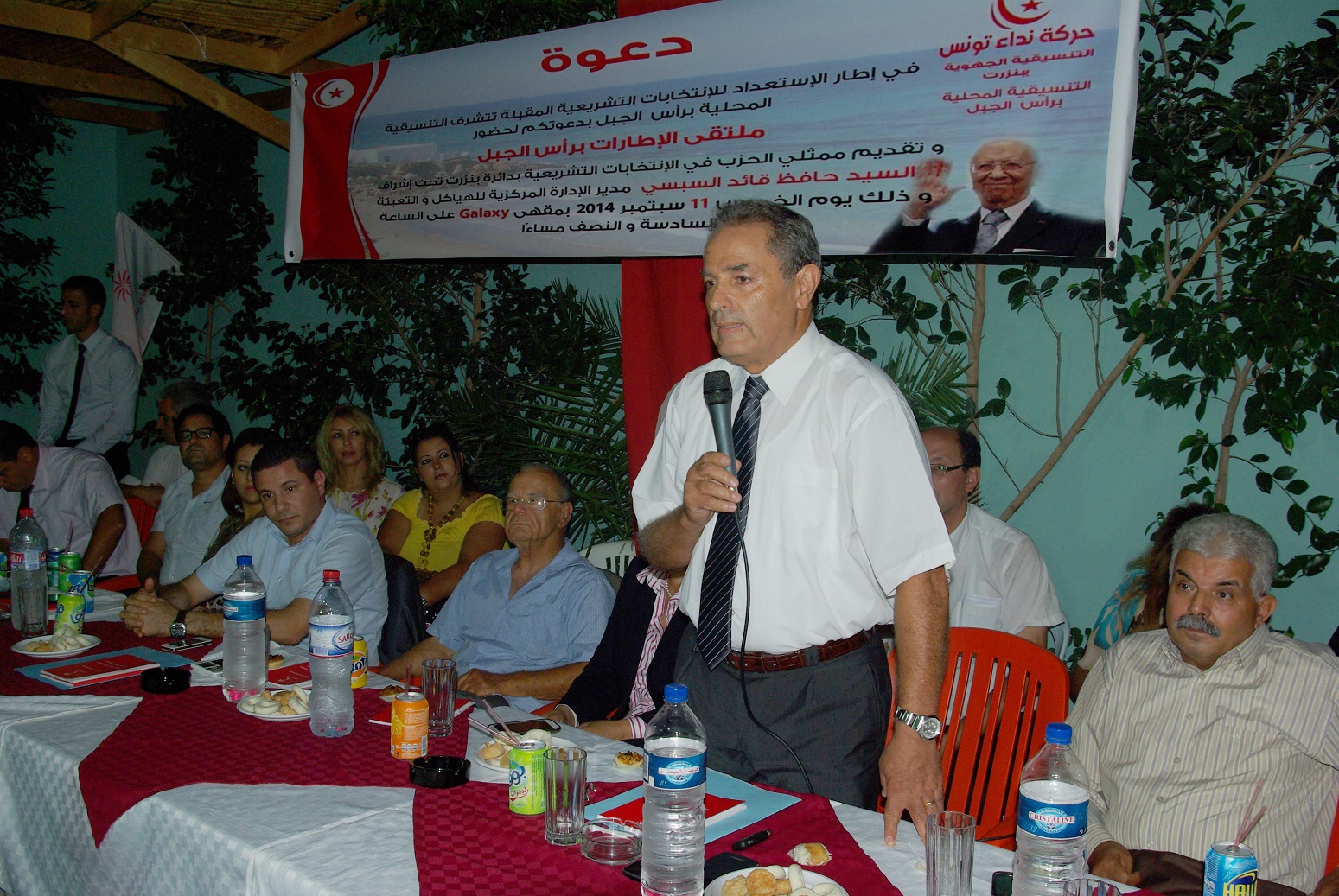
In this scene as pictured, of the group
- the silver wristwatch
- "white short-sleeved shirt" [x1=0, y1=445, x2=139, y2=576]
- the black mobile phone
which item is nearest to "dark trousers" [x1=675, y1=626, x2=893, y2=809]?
the silver wristwatch

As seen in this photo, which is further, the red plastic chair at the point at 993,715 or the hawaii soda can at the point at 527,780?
the red plastic chair at the point at 993,715

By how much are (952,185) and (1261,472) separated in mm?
1220

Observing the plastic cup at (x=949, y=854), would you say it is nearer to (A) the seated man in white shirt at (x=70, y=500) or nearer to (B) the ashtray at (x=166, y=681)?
(B) the ashtray at (x=166, y=681)

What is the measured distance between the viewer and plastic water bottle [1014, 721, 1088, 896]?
4.35 feet

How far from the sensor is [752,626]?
1.90m

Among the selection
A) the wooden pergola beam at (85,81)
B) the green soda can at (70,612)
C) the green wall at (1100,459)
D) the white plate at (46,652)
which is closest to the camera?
the white plate at (46,652)

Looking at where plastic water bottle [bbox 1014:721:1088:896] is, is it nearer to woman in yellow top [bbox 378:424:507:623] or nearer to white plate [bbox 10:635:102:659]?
white plate [bbox 10:635:102:659]

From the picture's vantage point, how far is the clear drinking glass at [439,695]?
2027 mm

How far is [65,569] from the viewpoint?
295 centimetres

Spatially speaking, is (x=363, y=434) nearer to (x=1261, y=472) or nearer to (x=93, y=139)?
(x=1261, y=472)

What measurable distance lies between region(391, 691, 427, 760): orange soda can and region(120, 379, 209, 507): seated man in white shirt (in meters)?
3.63

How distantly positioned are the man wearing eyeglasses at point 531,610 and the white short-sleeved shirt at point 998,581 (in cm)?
107

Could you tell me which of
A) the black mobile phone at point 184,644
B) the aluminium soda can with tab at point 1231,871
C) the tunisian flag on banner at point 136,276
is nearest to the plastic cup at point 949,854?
the aluminium soda can with tab at point 1231,871

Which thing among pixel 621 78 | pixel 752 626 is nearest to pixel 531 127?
pixel 621 78
